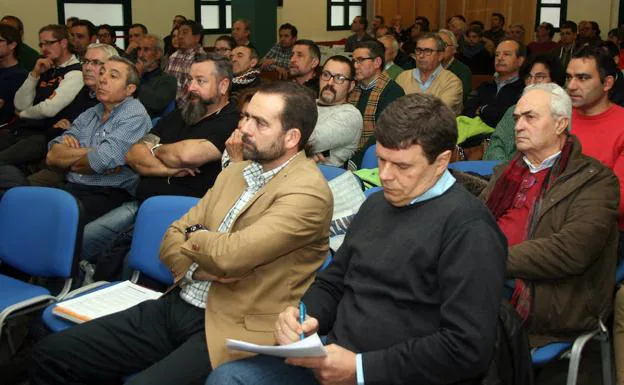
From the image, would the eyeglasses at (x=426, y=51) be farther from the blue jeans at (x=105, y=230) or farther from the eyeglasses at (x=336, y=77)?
the blue jeans at (x=105, y=230)

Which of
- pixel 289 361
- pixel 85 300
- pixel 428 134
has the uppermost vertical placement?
pixel 428 134

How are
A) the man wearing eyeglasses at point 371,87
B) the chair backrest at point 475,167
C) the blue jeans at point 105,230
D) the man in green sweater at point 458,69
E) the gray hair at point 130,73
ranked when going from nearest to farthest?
the chair backrest at point 475,167, the blue jeans at point 105,230, the gray hair at point 130,73, the man wearing eyeglasses at point 371,87, the man in green sweater at point 458,69

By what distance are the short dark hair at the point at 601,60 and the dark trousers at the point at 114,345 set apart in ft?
7.30

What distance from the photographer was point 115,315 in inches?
97.1

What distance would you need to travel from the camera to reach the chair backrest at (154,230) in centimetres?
280

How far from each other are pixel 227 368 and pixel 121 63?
251 centimetres

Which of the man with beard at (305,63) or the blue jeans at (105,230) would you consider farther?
the man with beard at (305,63)

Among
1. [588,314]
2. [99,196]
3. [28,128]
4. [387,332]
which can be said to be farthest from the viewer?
[28,128]

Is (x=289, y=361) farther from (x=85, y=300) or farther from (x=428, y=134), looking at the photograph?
(x=85, y=300)

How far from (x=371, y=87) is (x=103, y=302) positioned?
2662mm

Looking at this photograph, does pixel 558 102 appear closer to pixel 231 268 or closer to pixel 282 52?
pixel 231 268

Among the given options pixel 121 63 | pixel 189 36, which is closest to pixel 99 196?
pixel 121 63

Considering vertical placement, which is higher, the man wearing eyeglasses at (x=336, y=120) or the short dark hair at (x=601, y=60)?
the short dark hair at (x=601, y=60)

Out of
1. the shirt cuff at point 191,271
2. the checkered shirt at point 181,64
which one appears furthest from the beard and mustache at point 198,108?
the checkered shirt at point 181,64
